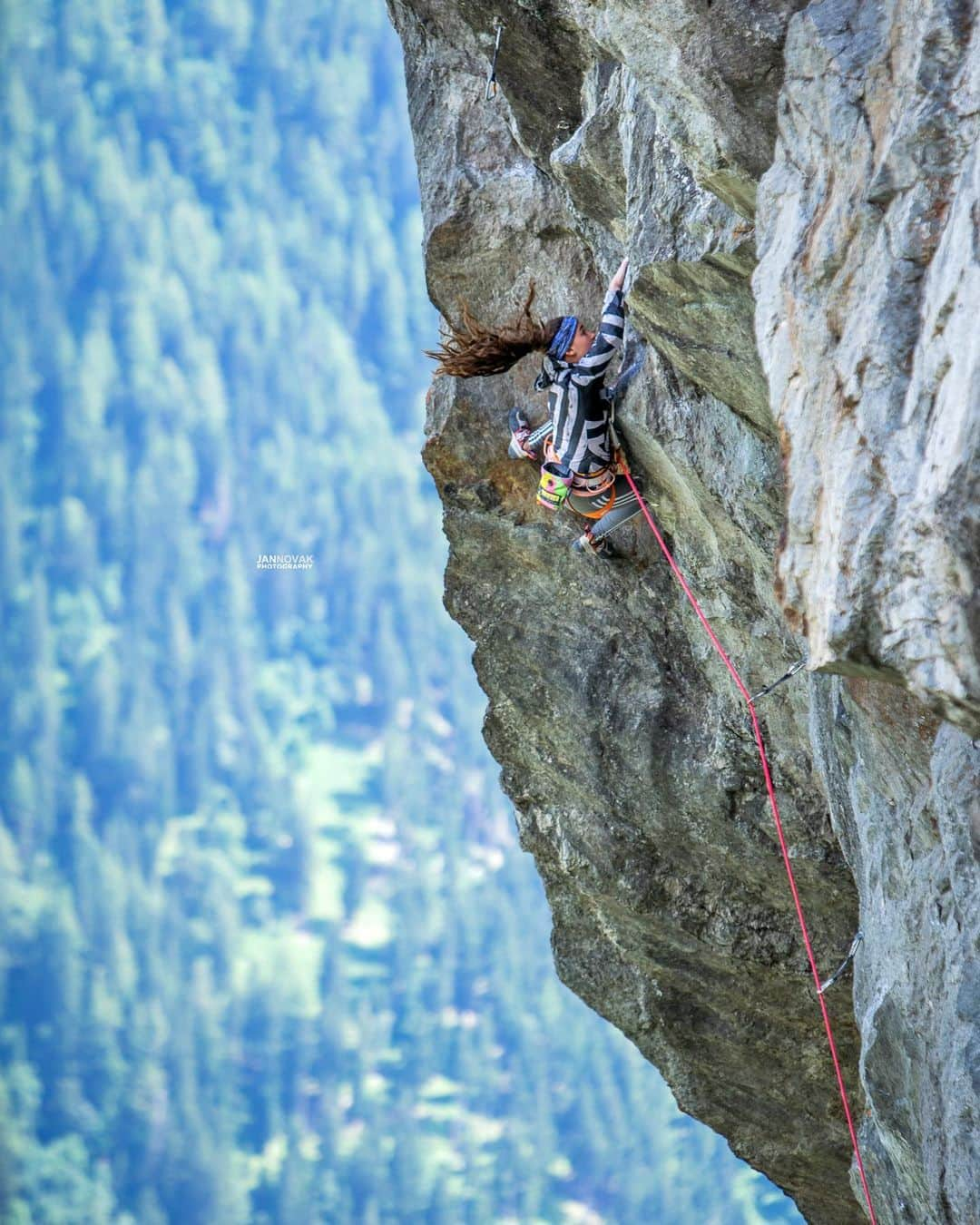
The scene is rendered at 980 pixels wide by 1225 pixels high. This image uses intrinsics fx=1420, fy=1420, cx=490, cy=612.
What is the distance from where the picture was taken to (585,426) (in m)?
6.62

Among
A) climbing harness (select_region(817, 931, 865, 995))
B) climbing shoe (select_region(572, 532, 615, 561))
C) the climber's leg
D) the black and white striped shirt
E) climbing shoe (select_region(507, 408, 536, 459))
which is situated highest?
the black and white striped shirt

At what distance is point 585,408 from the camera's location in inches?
260

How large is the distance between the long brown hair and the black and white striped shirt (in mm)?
204

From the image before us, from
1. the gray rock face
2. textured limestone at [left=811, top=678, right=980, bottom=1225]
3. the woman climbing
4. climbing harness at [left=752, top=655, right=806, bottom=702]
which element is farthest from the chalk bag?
textured limestone at [left=811, top=678, right=980, bottom=1225]

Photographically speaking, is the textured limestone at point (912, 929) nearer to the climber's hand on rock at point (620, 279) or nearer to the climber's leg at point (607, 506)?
the climber's leg at point (607, 506)

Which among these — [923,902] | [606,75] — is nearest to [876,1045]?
[923,902]

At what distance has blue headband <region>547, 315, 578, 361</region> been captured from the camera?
6.52m

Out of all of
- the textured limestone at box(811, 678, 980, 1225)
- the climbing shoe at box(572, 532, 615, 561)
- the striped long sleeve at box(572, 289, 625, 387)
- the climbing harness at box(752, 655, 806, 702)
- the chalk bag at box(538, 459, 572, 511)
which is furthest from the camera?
the climbing shoe at box(572, 532, 615, 561)

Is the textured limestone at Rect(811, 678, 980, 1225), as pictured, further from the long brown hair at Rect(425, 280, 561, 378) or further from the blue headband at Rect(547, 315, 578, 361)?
the long brown hair at Rect(425, 280, 561, 378)

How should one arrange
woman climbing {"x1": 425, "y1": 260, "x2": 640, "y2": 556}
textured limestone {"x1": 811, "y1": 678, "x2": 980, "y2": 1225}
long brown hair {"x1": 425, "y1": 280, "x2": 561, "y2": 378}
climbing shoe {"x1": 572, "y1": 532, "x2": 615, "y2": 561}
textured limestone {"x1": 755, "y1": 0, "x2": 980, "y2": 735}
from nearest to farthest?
textured limestone {"x1": 755, "y1": 0, "x2": 980, "y2": 735} → textured limestone {"x1": 811, "y1": 678, "x2": 980, "y2": 1225} → woman climbing {"x1": 425, "y1": 260, "x2": 640, "y2": 556} → long brown hair {"x1": 425, "y1": 280, "x2": 561, "y2": 378} → climbing shoe {"x1": 572, "y1": 532, "x2": 615, "y2": 561}

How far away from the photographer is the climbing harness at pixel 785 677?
6148mm

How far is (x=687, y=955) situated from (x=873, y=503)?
4513 millimetres

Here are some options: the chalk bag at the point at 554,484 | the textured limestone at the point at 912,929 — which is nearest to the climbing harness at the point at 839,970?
the textured limestone at the point at 912,929

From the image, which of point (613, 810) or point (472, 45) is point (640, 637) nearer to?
point (613, 810)
